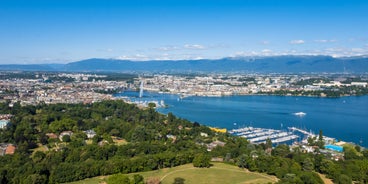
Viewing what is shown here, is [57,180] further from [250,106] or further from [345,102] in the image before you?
[345,102]

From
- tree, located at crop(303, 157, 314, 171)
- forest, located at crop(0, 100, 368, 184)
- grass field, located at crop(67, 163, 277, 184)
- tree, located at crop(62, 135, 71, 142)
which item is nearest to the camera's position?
grass field, located at crop(67, 163, 277, 184)

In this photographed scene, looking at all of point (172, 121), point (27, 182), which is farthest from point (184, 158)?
point (172, 121)

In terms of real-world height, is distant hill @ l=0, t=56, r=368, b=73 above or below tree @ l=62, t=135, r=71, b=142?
above

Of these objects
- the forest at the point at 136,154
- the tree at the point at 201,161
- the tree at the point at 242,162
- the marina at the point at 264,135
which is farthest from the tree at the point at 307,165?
the marina at the point at 264,135

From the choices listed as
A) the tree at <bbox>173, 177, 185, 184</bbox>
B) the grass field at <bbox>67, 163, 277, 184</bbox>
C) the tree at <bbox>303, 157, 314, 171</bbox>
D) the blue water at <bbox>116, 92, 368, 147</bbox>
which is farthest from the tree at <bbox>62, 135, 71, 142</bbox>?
the blue water at <bbox>116, 92, 368, 147</bbox>

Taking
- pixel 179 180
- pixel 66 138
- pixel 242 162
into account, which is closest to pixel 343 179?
pixel 242 162

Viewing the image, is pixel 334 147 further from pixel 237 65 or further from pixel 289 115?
pixel 237 65

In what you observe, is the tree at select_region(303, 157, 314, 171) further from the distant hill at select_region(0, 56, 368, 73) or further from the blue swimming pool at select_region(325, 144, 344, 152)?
the distant hill at select_region(0, 56, 368, 73)
